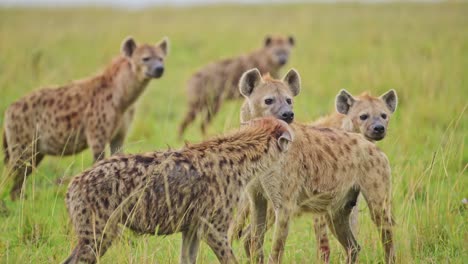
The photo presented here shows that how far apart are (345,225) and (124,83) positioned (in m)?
2.88

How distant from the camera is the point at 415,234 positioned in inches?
166

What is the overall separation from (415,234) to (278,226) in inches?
33.5

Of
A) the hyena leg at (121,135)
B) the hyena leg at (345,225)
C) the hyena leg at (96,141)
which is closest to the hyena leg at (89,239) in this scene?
the hyena leg at (345,225)

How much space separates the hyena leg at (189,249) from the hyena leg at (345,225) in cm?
89

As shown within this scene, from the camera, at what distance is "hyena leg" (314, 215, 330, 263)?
4.31m

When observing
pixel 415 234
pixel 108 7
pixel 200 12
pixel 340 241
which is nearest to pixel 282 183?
pixel 340 241

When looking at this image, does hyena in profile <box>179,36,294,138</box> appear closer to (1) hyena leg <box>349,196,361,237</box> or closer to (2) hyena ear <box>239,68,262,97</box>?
(2) hyena ear <box>239,68,262,97</box>

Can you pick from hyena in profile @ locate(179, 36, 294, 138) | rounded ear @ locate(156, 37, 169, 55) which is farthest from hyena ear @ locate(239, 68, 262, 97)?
hyena in profile @ locate(179, 36, 294, 138)

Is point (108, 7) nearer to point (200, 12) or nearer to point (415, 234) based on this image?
point (200, 12)

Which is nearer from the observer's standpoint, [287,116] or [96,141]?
[287,116]

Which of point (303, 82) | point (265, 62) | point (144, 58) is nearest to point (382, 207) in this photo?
point (144, 58)

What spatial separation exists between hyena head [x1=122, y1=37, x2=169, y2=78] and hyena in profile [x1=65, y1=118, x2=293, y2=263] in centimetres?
279

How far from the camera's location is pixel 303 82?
998 centimetres

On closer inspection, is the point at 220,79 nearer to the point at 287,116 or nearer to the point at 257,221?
the point at 287,116
